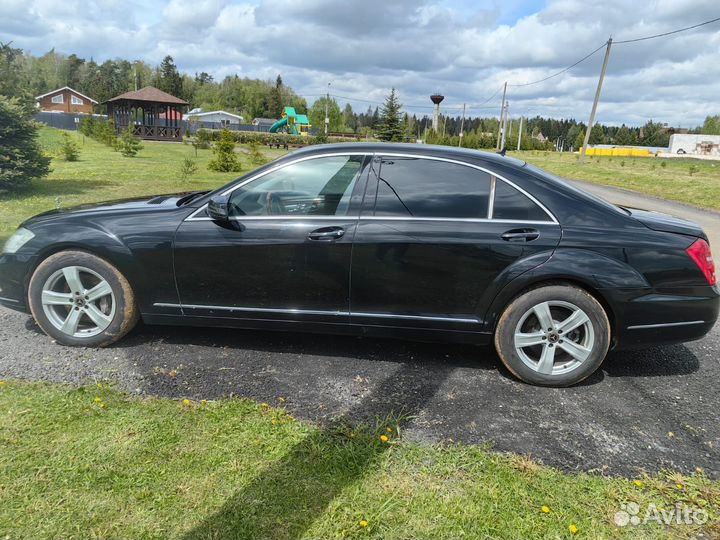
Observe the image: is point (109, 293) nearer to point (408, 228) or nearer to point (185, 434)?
point (185, 434)

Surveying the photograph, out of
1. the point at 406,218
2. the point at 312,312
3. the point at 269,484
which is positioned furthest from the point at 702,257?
the point at 269,484

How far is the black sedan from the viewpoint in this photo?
11.4ft

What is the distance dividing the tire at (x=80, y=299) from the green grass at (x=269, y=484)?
885mm

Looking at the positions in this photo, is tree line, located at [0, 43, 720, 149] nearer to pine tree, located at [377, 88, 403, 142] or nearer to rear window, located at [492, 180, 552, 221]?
pine tree, located at [377, 88, 403, 142]

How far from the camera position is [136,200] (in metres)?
4.34

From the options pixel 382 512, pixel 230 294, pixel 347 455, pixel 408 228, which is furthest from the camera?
pixel 230 294

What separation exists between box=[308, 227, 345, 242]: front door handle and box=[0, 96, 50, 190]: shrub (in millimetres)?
10821

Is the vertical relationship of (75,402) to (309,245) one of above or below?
below

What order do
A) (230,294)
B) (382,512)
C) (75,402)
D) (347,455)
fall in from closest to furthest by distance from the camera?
(382,512) < (347,455) < (75,402) < (230,294)

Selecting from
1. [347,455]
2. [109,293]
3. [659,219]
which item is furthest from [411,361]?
[109,293]

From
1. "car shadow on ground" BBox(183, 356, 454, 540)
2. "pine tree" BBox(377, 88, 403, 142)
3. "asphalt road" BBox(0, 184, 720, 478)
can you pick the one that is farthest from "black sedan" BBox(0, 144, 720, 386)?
"pine tree" BBox(377, 88, 403, 142)

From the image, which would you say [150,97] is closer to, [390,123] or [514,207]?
[390,123]

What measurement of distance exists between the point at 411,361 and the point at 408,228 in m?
1.06

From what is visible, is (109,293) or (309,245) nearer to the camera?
(309,245)
